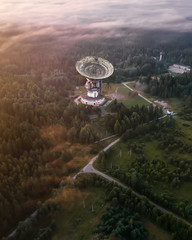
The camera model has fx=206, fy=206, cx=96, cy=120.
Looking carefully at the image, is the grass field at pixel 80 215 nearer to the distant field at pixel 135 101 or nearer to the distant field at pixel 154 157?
the distant field at pixel 154 157

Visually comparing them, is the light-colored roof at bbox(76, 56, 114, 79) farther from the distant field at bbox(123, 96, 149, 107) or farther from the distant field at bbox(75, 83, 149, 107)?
the distant field at bbox(123, 96, 149, 107)

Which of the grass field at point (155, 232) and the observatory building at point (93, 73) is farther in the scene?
A: the observatory building at point (93, 73)

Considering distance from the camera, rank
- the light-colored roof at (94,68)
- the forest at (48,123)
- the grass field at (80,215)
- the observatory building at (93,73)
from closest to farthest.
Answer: the grass field at (80,215) → the forest at (48,123) → the light-colored roof at (94,68) → the observatory building at (93,73)

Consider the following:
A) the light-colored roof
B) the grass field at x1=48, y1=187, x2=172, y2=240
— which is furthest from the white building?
the grass field at x1=48, y1=187, x2=172, y2=240

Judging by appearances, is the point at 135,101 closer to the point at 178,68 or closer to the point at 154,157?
the point at 154,157

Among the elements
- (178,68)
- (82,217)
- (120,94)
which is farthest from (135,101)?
(178,68)

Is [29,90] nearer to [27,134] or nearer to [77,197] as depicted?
[27,134]

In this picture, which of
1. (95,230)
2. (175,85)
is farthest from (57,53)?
(95,230)

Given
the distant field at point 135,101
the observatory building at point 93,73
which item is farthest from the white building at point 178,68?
the observatory building at point 93,73
